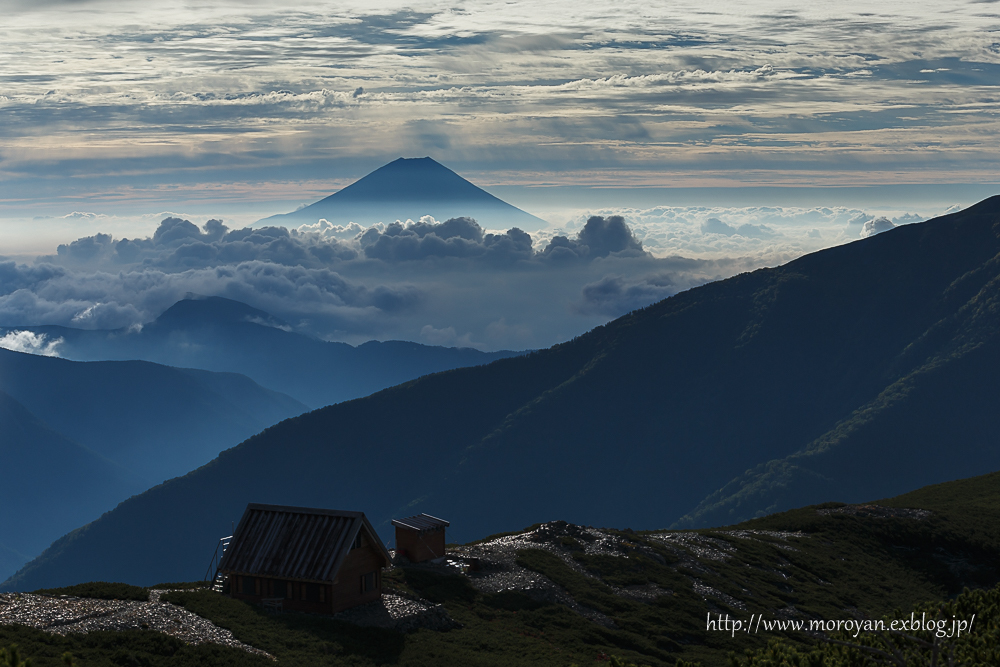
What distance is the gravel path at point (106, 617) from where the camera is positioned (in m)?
42.8

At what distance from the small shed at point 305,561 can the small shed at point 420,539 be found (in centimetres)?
1064

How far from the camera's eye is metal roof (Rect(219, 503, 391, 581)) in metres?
52.2

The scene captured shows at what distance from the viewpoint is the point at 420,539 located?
66875mm

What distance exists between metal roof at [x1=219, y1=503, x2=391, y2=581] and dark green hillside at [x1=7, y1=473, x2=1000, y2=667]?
9.15 feet

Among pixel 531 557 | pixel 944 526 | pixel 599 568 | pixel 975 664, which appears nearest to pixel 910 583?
pixel 944 526

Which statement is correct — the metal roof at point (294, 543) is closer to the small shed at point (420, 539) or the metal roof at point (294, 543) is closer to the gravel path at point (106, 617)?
the gravel path at point (106, 617)

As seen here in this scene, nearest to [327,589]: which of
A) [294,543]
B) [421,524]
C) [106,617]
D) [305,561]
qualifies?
[305,561]

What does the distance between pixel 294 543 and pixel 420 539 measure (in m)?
15.1

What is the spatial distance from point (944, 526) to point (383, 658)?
8489cm

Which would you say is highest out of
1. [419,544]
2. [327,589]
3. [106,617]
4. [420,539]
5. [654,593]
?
[106,617]

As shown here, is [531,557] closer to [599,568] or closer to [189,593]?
[599,568]

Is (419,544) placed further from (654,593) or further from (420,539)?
(654,593)

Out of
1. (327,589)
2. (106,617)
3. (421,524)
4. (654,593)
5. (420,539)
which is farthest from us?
(654,593)

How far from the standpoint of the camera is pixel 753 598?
7206 centimetres
